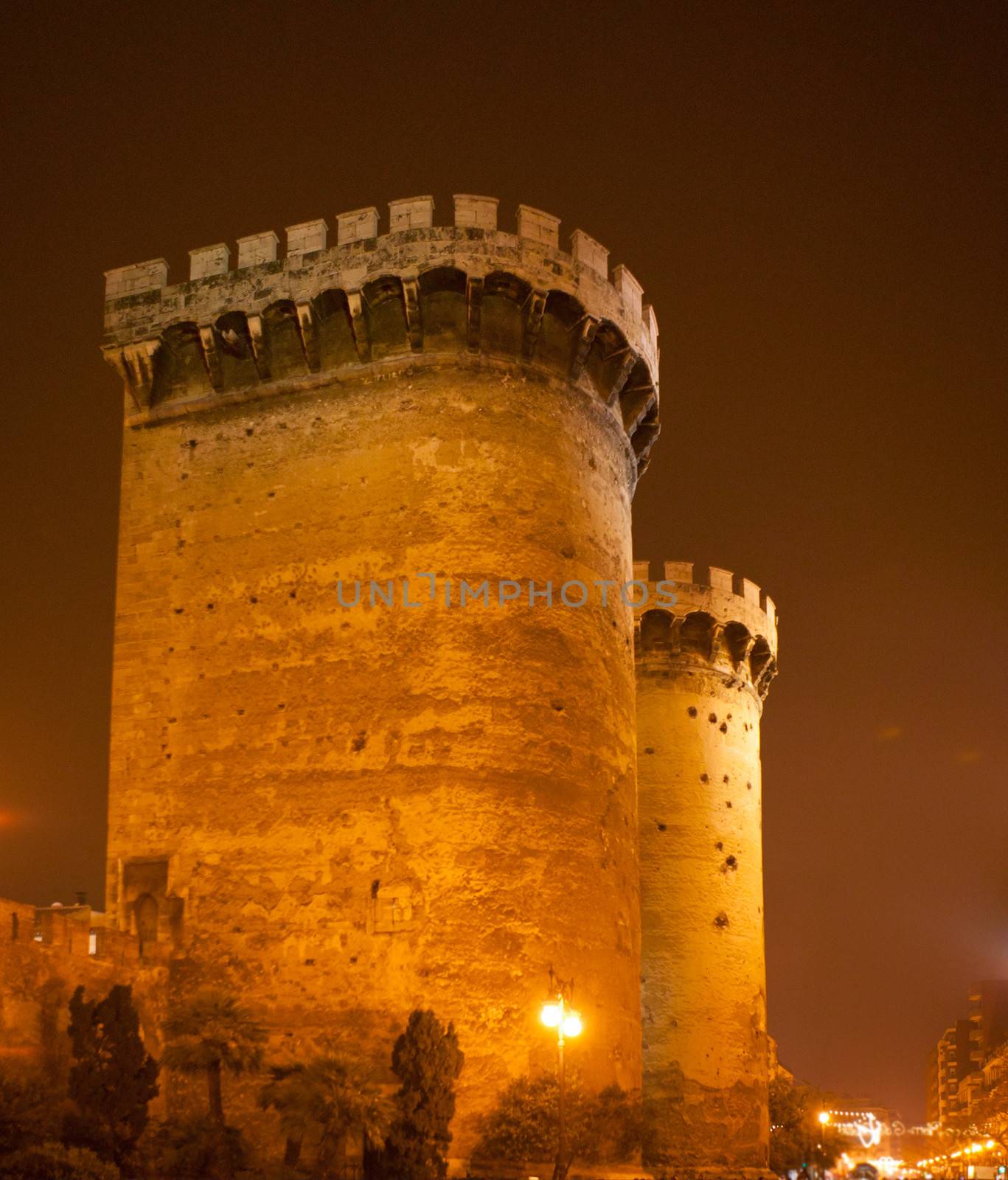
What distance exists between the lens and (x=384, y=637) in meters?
23.2

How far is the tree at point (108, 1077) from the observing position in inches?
760

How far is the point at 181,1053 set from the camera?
2148 centimetres

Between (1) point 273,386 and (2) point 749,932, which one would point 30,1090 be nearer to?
(1) point 273,386

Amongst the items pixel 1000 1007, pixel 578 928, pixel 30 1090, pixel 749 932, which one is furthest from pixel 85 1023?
pixel 1000 1007

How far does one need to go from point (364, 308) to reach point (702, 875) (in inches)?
618

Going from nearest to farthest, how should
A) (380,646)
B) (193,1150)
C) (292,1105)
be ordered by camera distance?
(292,1105) < (193,1150) < (380,646)

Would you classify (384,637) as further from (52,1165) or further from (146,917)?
(52,1165)

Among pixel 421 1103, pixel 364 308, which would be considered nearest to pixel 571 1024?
pixel 421 1103

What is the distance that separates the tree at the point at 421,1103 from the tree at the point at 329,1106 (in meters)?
0.27

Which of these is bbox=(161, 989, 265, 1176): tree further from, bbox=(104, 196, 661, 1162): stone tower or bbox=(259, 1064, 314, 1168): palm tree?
bbox=(259, 1064, 314, 1168): palm tree

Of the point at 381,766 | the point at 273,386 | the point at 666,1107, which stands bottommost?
the point at 666,1107

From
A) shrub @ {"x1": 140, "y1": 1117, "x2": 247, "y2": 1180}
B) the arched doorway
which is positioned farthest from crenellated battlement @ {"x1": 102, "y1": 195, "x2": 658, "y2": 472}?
shrub @ {"x1": 140, "y1": 1117, "x2": 247, "y2": 1180}

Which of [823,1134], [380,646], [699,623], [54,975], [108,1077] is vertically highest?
[699,623]

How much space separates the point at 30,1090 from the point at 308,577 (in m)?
8.19
